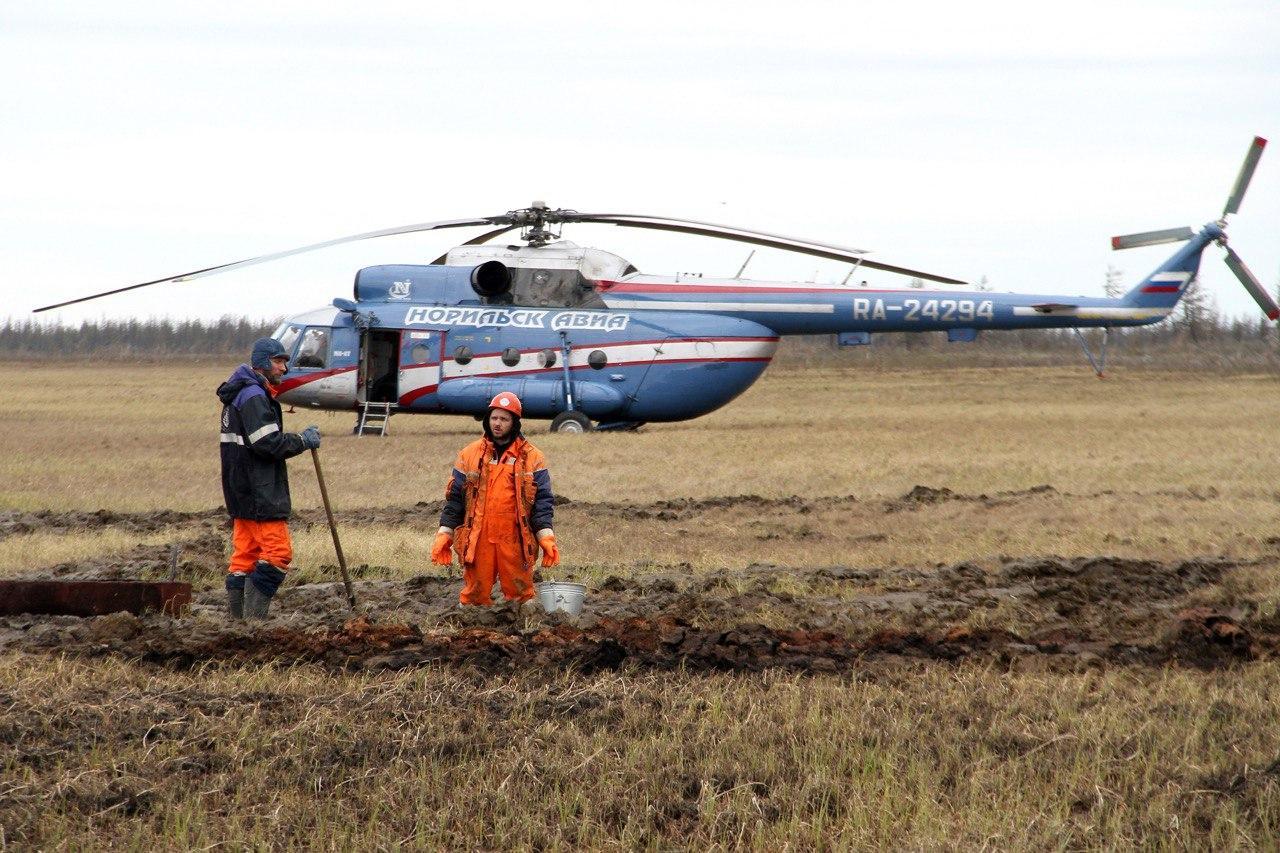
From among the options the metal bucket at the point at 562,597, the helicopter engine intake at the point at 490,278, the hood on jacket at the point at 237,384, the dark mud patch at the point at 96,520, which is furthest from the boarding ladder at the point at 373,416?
A: the metal bucket at the point at 562,597

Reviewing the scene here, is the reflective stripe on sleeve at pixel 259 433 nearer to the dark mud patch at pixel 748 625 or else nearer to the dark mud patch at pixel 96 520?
the dark mud patch at pixel 748 625

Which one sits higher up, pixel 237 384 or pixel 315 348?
pixel 237 384

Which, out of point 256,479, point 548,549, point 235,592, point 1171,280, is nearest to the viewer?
point 548,549

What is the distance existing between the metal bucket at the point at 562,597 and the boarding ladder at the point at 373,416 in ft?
52.1

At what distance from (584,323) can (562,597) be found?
15.3 meters

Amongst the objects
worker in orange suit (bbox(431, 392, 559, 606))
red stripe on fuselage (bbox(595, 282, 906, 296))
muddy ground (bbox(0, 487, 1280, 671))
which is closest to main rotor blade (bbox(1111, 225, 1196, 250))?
red stripe on fuselage (bbox(595, 282, 906, 296))

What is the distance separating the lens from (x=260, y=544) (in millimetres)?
9406

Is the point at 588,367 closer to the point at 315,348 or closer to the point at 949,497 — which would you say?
the point at 315,348

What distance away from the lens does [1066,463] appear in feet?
65.2

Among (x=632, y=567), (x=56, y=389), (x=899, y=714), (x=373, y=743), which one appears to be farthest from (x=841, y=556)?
(x=56, y=389)

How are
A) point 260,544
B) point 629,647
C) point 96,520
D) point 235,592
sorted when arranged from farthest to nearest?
point 96,520 → point 235,592 → point 260,544 → point 629,647

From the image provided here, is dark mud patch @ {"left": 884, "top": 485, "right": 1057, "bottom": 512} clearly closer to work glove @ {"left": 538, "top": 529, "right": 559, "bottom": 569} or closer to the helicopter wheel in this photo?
work glove @ {"left": 538, "top": 529, "right": 559, "bottom": 569}

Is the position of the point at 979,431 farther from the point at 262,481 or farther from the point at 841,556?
the point at 262,481

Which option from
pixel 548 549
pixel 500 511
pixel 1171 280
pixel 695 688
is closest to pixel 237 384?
pixel 500 511
